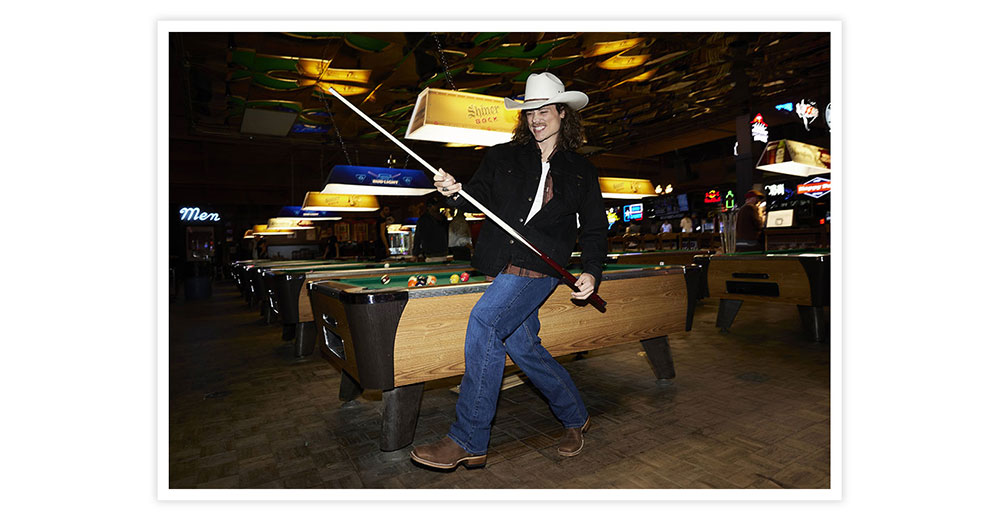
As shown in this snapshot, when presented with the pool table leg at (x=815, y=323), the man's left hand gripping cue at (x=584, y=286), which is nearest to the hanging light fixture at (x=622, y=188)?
the pool table leg at (x=815, y=323)

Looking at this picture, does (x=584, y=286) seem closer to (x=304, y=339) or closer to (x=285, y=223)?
(x=304, y=339)

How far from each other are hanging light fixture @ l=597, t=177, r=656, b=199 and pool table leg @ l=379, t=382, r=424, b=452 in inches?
248

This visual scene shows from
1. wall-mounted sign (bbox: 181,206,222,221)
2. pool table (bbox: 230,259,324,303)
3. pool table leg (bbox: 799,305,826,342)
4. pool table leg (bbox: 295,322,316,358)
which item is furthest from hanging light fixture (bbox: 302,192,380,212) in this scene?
wall-mounted sign (bbox: 181,206,222,221)

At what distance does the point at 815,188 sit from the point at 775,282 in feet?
29.5

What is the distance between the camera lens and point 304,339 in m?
4.37

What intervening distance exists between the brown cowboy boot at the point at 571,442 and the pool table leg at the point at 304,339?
9.38 ft

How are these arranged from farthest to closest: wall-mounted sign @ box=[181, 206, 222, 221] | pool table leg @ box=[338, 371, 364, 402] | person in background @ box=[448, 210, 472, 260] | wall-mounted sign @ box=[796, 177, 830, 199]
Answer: wall-mounted sign @ box=[181, 206, 222, 221]
wall-mounted sign @ box=[796, 177, 830, 199]
person in background @ box=[448, 210, 472, 260]
pool table leg @ box=[338, 371, 364, 402]

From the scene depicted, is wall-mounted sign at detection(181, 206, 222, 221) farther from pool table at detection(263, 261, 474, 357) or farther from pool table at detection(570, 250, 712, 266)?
pool table at detection(570, 250, 712, 266)

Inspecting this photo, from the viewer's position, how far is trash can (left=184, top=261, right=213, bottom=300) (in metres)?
10.4

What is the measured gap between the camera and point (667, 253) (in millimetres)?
7449

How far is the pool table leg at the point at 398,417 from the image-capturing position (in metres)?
2.19
